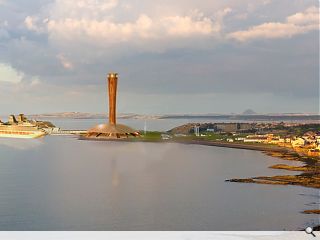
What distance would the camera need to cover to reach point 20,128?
4.20 meters

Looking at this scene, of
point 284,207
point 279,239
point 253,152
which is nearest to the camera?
point 279,239

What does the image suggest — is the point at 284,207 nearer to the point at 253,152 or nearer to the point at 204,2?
the point at 253,152

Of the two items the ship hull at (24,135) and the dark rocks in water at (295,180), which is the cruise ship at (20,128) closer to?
the ship hull at (24,135)

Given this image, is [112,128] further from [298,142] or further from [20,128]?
[298,142]

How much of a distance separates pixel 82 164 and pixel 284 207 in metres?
1.99

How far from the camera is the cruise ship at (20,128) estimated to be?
4180 mm

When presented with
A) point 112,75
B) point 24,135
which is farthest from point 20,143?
point 112,75

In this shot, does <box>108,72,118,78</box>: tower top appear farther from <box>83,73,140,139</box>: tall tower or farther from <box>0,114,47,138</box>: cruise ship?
<box>0,114,47,138</box>: cruise ship

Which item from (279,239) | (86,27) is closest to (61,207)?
(86,27)

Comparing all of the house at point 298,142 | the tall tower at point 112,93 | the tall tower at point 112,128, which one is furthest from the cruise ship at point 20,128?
the house at point 298,142

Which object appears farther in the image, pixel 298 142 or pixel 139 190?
pixel 298 142

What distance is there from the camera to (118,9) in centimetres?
402

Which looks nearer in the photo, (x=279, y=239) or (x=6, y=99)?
(x=279, y=239)

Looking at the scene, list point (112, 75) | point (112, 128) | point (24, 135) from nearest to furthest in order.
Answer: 1. point (112, 128)
2. point (112, 75)
3. point (24, 135)
